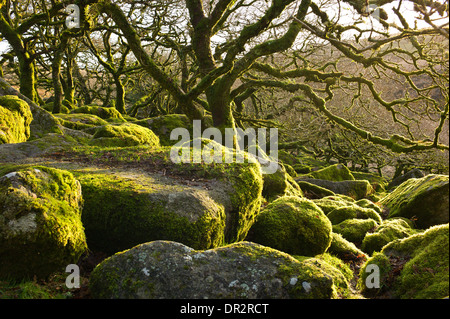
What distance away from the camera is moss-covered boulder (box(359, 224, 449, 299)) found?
315 cm

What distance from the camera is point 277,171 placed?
1034cm

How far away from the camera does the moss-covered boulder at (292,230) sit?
6.25 meters

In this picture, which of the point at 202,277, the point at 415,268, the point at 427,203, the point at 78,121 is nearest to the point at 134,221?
the point at 202,277

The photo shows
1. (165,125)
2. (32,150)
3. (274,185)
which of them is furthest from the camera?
(165,125)

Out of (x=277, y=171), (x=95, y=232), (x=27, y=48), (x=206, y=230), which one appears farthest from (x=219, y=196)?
(x=27, y=48)

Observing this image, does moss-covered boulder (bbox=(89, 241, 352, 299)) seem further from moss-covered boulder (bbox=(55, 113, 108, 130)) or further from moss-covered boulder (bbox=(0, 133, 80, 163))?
moss-covered boulder (bbox=(55, 113, 108, 130))

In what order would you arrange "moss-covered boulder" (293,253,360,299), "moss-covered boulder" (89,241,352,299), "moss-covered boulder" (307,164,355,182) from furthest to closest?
"moss-covered boulder" (307,164,355,182), "moss-covered boulder" (293,253,360,299), "moss-covered boulder" (89,241,352,299)

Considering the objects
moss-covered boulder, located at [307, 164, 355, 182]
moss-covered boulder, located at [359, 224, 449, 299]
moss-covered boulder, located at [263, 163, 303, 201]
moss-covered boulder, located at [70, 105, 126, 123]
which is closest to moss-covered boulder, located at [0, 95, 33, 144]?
moss-covered boulder, located at [70, 105, 126, 123]

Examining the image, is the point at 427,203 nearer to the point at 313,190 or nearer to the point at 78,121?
the point at 313,190

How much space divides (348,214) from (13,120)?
983cm

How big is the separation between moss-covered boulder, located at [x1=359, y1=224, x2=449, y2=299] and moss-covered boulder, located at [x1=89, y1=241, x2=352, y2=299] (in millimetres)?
920

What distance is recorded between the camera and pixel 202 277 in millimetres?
3232

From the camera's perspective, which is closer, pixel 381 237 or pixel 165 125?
pixel 381 237
